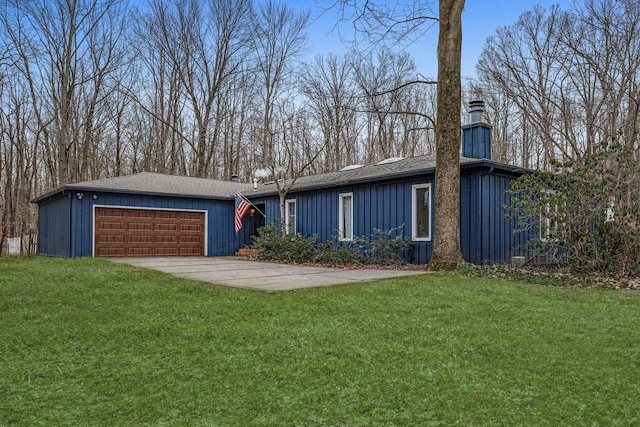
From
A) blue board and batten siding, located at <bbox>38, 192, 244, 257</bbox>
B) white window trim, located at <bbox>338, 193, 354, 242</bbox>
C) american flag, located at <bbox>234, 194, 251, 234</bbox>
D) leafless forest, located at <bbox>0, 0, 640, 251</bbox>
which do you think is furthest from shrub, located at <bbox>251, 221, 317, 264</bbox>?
leafless forest, located at <bbox>0, 0, 640, 251</bbox>

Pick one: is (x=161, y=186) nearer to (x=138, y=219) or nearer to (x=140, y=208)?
(x=140, y=208)

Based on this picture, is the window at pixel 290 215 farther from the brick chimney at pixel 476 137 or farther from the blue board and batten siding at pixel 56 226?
the blue board and batten siding at pixel 56 226

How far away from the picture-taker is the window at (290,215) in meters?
14.7

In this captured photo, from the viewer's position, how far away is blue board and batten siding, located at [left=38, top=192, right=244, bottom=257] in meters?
13.4

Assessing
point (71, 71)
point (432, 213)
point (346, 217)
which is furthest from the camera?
point (71, 71)

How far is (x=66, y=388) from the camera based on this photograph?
2.93 meters

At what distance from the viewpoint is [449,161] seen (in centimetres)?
877

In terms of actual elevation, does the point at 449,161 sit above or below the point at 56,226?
above

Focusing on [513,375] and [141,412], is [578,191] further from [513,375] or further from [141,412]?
[141,412]

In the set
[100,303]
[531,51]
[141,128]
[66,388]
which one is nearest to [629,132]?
[531,51]

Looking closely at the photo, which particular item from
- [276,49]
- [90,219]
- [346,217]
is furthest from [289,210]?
[276,49]

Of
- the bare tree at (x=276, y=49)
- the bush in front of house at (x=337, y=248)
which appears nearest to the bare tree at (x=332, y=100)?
the bare tree at (x=276, y=49)

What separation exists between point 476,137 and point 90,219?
36.1 ft

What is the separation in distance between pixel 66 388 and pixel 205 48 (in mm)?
23873
